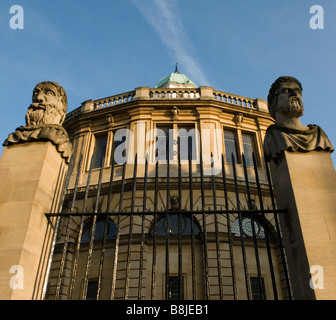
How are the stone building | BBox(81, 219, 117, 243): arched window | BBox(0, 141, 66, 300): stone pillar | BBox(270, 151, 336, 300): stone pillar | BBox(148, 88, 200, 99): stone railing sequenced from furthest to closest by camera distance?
BBox(148, 88, 200, 99): stone railing
BBox(81, 219, 117, 243): arched window
the stone building
BBox(0, 141, 66, 300): stone pillar
BBox(270, 151, 336, 300): stone pillar

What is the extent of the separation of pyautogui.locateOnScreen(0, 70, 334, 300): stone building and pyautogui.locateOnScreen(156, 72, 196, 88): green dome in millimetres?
9997

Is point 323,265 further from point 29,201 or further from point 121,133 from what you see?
point 121,133

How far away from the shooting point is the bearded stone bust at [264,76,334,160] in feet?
15.8

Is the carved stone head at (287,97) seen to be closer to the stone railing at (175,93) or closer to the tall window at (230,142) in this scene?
the tall window at (230,142)

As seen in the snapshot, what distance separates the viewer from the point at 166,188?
11.1 meters

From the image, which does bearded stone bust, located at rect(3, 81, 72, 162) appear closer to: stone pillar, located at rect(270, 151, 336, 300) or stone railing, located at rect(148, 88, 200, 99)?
stone pillar, located at rect(270, 151, 336, 300)

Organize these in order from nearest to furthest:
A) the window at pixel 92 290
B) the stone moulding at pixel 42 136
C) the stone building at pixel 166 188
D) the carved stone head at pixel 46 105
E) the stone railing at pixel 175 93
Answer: the stone moulding at pixel 42 136, the carved stone head at pixel 46 105, the stone building at pixel 166 188, the window at pixel 92 290, the stone railing at pixel 175 93

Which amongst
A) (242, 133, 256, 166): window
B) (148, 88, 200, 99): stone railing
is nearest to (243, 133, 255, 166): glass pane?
(242, 133, 256, 166): window

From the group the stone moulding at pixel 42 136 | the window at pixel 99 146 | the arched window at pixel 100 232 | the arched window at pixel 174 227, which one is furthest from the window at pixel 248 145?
the stone moulding at pixel 42 136

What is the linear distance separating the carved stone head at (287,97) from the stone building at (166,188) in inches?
242

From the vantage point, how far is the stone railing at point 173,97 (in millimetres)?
18578

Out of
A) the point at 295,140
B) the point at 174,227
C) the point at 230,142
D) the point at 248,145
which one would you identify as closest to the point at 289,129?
A: the point at 295,140

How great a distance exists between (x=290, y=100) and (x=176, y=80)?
25148 mm
